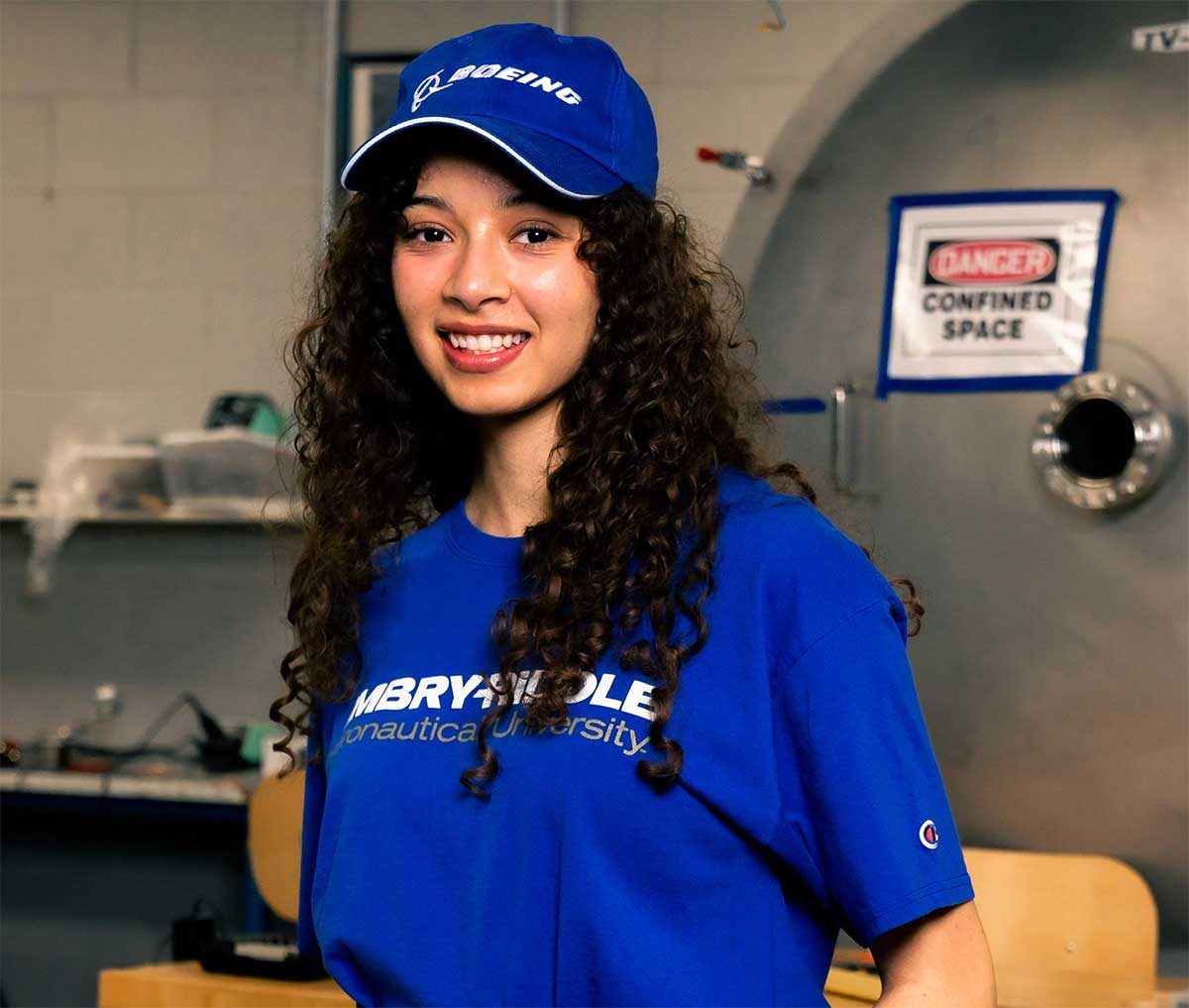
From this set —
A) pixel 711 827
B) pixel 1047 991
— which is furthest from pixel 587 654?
pixel 1047 991

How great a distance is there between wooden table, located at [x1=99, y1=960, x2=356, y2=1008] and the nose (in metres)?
1.20

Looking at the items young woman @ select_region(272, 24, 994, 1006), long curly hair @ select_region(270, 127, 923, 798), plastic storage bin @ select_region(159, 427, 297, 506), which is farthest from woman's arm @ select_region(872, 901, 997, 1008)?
plastic storage bin @ select_region(159, 427, 297, 506)

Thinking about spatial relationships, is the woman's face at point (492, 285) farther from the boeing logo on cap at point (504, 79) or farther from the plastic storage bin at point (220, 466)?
the plastic storage bin at point (220, 466)

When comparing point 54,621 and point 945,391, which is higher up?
point 945,391

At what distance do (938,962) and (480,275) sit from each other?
1.65 ft

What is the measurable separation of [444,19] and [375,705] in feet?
8.37

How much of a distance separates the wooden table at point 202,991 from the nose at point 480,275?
120 cm

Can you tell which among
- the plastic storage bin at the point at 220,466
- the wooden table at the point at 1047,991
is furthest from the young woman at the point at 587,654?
the plastic storage bin at the point at 220,466

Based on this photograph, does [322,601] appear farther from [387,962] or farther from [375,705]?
[387,962]

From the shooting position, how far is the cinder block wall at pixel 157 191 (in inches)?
133

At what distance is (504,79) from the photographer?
1.05 m

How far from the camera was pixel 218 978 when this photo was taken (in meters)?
2.10

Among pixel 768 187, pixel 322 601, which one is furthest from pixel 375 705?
pixel 768 187

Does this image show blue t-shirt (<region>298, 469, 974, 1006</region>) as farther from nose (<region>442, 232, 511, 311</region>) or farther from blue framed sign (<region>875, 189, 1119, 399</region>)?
blue framed sign (<region>875, 189, 1119, 399</region>)
